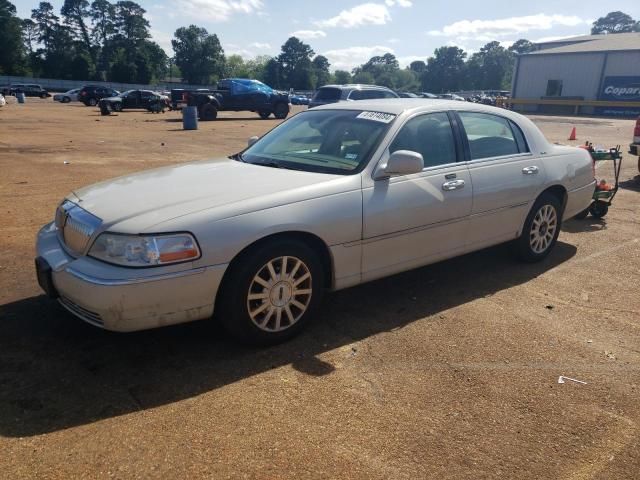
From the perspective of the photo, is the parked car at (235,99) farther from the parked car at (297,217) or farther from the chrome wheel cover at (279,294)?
the chrome wheel cover at (279,294)

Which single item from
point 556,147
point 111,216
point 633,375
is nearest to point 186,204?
point 111,216

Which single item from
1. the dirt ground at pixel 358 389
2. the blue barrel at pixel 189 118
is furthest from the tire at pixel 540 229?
the blue barrel at pixel 189 118

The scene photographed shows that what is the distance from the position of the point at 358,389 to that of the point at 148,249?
4.71 feet

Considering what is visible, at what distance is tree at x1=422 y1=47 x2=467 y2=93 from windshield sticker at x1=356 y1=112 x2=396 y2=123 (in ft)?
424

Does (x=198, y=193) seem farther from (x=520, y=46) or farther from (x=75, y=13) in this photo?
(x=520, y=46)

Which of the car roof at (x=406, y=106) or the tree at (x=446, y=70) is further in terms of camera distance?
the tree at (x=446, y=70)

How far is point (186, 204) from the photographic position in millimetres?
3150

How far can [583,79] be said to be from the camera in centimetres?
4878

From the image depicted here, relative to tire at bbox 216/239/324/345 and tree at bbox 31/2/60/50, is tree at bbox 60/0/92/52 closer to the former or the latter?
tree at bbox 31/2/60/50

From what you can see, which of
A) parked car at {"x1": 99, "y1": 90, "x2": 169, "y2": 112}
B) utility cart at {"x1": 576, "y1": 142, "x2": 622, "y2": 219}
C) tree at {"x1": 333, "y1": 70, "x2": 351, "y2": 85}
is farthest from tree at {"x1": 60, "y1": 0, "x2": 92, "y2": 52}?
utility cart at {"x1": 576, "y1": 142, "x2": 622, "y2": 219}

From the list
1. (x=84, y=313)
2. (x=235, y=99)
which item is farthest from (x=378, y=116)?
(x=235, y=99)

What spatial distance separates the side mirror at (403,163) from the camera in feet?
11.8

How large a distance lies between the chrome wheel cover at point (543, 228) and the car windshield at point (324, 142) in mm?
1984

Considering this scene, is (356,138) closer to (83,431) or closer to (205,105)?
(83,431)
